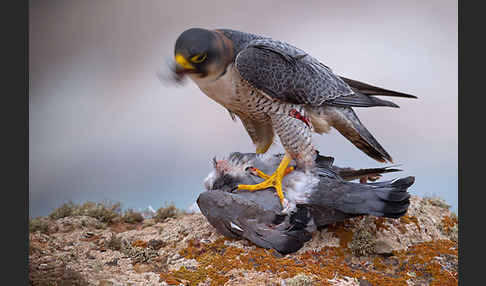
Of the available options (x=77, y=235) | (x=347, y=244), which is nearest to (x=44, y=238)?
(x=77, y=235)

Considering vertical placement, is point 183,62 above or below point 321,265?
above

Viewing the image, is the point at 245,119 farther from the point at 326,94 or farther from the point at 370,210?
the point at 370,210

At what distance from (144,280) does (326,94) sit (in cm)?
192

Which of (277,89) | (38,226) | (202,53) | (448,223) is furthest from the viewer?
(38,226)

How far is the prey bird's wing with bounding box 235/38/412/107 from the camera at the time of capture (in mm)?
3086

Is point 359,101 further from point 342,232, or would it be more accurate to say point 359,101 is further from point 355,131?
point 342,232

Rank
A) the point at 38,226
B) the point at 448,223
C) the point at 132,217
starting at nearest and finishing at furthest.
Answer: the point at 448,223 → the point at 38,226 → the point at 132,217

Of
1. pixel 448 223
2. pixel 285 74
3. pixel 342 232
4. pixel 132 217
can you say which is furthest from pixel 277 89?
pixel 132 217

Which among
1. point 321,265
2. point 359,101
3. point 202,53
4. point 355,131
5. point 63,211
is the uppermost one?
point 202,53

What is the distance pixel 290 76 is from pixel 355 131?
0.75m

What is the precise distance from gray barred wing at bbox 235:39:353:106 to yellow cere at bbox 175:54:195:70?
0.36 meters

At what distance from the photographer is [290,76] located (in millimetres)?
3213

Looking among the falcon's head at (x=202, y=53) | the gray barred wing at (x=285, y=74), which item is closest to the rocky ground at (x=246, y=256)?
the gray barred wing at (x=285, y=74)

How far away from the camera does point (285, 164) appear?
3.35 metres
